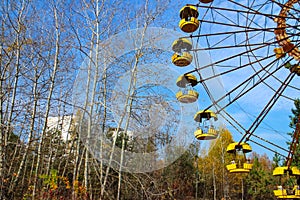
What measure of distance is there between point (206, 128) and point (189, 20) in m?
1.61

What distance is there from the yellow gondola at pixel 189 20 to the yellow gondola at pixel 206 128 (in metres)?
1.27

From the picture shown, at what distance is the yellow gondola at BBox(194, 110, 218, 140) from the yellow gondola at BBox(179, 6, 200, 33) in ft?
4.18

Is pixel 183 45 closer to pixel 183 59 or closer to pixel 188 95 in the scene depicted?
pixel 183 59

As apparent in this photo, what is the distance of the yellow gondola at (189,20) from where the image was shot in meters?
4.27

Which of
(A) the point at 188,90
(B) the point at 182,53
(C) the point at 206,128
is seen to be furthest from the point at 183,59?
(C) the point at 206,128

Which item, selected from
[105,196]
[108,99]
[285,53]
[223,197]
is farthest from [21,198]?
[223,197]

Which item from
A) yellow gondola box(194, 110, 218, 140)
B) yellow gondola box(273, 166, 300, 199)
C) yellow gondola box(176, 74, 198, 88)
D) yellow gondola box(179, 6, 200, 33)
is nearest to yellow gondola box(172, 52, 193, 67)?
yellow gondola box(176, 74, 198, 88)

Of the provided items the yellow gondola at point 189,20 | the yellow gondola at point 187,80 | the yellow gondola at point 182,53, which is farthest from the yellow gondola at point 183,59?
the yellow gondola at point 189,20

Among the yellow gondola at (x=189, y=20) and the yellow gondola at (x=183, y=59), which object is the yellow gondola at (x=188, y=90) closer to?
the yellow gondola at (x=183, y=59)

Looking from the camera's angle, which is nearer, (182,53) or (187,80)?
(182,53)

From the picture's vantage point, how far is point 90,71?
8945mm

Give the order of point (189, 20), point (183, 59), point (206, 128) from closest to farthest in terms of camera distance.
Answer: point (189, 20) < point (183, 59) < point (206, 128)

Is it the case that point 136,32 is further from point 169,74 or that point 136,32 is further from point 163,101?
point 163,101

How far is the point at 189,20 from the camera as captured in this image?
432cm
